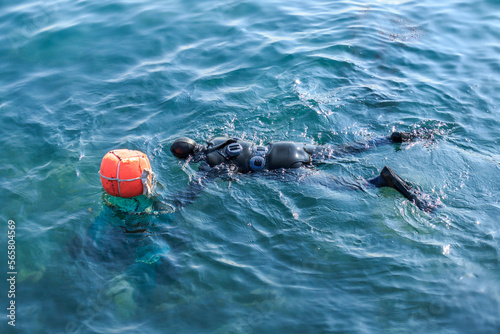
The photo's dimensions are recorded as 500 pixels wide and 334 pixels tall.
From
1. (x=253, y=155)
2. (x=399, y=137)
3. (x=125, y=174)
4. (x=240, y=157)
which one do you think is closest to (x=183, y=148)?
(x=240, y=157)

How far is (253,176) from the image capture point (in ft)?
21.5

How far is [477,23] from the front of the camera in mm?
11844

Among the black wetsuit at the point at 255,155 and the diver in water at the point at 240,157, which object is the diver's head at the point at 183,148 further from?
the black wetsuit at the point at 255,155

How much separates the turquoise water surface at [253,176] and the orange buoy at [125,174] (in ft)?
2.35

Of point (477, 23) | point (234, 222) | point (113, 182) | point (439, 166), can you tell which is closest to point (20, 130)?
point (113, 182)

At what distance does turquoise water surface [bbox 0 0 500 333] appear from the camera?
16.1ft

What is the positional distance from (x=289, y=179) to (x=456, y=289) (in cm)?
272

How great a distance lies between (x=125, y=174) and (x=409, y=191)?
387 cm

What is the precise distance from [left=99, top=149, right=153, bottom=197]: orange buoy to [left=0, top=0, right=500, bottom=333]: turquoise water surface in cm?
72

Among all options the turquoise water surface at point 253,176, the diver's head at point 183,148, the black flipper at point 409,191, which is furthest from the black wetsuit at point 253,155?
the black flipper at point 409,191

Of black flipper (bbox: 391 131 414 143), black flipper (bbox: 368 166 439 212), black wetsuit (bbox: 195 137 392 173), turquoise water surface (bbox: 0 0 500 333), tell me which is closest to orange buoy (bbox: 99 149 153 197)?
turquoise water surface (bbox: 0 0 500 333)

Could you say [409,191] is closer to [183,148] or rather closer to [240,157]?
[240,157]

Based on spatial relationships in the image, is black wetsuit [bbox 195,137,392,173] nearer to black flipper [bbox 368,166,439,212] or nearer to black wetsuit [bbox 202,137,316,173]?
black wetsuit [bbox 202,137,316,173]

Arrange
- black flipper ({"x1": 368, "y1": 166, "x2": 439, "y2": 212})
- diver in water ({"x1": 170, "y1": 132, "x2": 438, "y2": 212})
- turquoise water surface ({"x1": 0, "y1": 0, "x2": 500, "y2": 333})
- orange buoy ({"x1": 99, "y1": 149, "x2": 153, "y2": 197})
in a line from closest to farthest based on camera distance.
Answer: turquoise water surface ({"x1": 0, "y1": 0, "x2": 500, "y2": 333})
orange buoy ({"x1": 99, "y1": 149, "x2": 153, "y2": 197})
black flipper ({"x1": 368, "y1": 166, "x2": 439, "y2": 212})
diver in water ({"x1": 170, "y1": 132, "x2": 438, "y2": 212})
